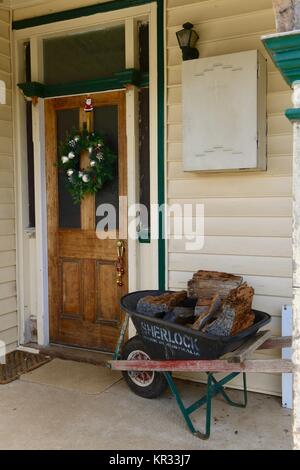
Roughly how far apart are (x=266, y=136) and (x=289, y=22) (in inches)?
72.4

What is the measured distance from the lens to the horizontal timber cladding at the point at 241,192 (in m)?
3.32

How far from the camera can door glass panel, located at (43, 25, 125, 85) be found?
403 cm

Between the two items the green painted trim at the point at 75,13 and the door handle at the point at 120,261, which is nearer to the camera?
the green painted trim at the point at 75,13

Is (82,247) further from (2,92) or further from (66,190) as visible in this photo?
(2,92)

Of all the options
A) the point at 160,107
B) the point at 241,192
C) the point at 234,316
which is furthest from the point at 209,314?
the point at 160,107

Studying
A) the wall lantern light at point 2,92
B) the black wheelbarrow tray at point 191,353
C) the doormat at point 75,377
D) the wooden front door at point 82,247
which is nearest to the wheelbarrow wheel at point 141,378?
the black wheelbarrow tray at point 191,353

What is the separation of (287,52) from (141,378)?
2514mm

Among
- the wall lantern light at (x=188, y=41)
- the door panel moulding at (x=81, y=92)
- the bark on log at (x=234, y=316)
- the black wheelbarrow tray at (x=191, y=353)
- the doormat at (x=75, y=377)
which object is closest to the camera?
the black wheelbarrow tray at (x=191, y=353)

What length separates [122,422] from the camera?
3061 mm

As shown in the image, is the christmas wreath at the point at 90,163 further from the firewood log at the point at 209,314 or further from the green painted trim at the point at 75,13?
the firewood log at the point at 209,314

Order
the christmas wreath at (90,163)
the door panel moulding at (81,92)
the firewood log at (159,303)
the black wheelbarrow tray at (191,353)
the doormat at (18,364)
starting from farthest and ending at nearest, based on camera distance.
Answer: the christmas wreath at (90,163), the doormat at (18,364), the door panel moulding at (81,92), the firewood log at (159,303), the black wheelbarrow tray at (191,353)

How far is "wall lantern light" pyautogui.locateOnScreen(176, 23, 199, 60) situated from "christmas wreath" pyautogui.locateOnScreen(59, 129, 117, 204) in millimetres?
1002

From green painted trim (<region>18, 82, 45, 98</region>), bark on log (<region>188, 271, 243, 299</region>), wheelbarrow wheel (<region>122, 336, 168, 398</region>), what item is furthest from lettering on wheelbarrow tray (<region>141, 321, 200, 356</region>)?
green painted trim (<region>18, 82, 45, 98</region>)

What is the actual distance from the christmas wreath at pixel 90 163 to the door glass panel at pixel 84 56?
1.78 feet
